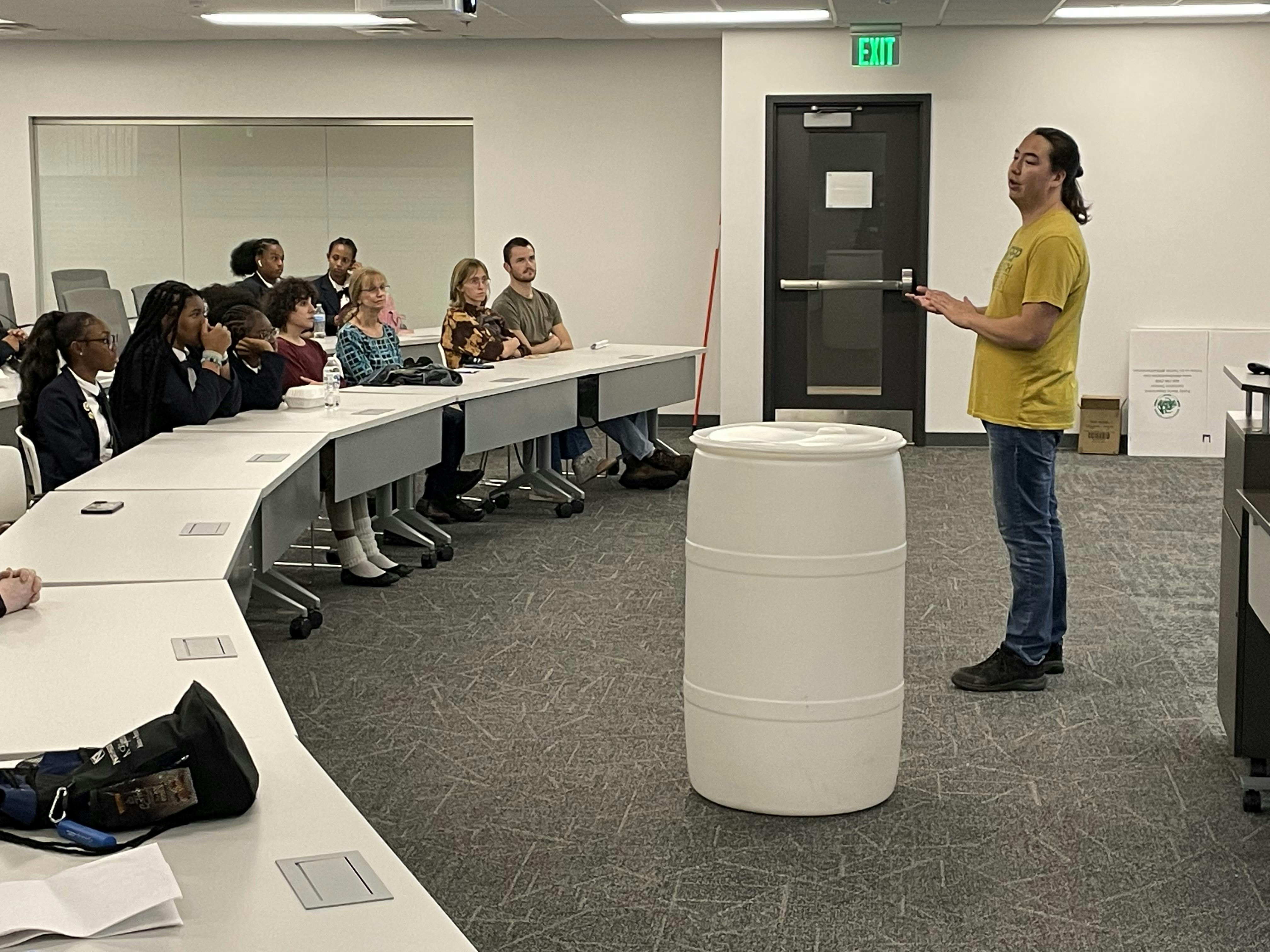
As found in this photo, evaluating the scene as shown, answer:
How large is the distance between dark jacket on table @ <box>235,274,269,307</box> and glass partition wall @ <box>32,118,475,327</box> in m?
2.13

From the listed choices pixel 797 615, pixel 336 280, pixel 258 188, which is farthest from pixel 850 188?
pixel 797 615

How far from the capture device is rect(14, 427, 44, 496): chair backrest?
501cm

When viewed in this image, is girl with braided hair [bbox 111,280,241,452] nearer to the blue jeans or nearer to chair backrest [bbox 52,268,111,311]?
the blue jeans

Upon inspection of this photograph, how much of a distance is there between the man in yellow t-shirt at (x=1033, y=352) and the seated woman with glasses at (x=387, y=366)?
293cm

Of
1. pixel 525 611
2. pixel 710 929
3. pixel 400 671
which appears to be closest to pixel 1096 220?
pixel 525 611

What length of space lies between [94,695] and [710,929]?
4.22 feet

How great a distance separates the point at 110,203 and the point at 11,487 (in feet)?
25.1

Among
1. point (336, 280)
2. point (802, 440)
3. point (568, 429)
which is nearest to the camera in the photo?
point (802, 440)

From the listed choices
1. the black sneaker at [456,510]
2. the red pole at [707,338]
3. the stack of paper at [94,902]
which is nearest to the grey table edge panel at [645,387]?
the black sneaker at [456,510]

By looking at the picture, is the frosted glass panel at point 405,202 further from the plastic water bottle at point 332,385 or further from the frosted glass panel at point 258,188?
the plastic water bottle at point 332,385

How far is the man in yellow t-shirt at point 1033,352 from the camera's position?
4215 millimetres

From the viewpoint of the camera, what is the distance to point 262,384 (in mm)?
6062

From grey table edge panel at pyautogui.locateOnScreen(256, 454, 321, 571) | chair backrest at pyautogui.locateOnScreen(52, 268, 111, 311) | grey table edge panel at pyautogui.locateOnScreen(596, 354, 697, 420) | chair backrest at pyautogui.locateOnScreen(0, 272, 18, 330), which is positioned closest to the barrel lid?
grey table edge panel at pyautogui.locateOnScreen(256, 454, 321, 571)

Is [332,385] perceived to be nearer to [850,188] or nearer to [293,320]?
[293,320]
